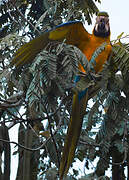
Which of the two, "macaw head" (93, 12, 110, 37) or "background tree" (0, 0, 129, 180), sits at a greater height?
"macaw head" (93, 12, 110, 37)

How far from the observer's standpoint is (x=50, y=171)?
1849mm

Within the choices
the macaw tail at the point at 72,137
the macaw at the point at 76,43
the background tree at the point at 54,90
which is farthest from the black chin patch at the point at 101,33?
the macaw tail at the point at 72,137

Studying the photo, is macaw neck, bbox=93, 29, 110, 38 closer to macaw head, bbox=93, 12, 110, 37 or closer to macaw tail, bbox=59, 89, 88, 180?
macaw head, bbox=93, 12, 110, 37

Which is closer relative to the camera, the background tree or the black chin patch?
the background tree

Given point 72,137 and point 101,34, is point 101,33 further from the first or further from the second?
point 72,137

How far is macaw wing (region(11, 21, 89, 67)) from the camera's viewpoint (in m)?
1.28

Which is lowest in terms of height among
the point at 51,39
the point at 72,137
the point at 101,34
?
the point at 72,137

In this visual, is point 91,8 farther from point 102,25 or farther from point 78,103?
point 78,103

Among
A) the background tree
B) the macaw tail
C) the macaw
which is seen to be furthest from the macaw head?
the macaw tail

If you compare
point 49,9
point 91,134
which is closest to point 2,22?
point 49,9

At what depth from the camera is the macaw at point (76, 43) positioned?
1.31 m

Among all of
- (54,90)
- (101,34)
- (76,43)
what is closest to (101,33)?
(101,34)

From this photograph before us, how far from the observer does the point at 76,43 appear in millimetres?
1602

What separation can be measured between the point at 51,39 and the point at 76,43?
231 millimetres
